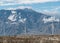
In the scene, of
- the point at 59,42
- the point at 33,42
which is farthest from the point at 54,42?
the point at 33,42

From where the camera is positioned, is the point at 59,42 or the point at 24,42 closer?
the point at 59,42

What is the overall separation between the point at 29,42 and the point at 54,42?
5.04m

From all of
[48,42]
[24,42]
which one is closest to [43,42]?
[48,42]

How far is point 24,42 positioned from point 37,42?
2.79 meters

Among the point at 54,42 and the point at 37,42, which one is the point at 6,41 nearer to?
the point at 37,42

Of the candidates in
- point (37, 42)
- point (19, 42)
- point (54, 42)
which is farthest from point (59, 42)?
point (19, 42)

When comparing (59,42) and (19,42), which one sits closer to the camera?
(59,42)

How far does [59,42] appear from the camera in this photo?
48500mm

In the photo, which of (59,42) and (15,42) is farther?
(15,42)

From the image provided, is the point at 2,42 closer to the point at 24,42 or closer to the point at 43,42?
the point at 24,42

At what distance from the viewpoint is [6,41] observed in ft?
171

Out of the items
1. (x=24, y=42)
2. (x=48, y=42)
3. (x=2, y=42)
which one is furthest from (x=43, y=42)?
(x=2, y=42)

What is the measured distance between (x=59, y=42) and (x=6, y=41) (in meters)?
10.3

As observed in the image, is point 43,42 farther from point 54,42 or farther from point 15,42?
point 15,42
